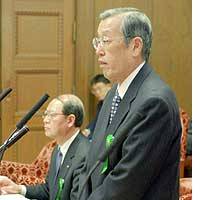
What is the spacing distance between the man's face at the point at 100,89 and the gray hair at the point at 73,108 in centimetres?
222

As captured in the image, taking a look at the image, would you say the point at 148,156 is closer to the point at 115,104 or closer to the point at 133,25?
the point at 115,104

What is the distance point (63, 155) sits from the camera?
3.06 meters

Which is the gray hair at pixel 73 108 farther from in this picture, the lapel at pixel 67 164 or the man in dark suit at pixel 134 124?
the man in dark suit at pixel 134 124

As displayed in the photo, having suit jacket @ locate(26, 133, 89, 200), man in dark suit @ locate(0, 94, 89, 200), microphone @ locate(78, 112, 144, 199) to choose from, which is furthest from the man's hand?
microphone @ locate(78, 112, 144, 199)

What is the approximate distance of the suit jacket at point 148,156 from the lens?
1746 mm

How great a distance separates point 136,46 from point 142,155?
414 mm

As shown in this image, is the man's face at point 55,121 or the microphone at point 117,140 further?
the man's face at point 55,121

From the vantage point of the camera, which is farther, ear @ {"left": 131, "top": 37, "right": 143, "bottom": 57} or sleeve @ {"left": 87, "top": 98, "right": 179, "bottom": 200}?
ear @ {"left": 131, "top": 37, "right": 143, "bottom": 57}

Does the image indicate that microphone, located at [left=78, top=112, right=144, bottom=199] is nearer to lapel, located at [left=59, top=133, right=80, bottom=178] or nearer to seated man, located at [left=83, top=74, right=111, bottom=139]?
lapel, located at [left=59, top=133, right=80, bottom=178]

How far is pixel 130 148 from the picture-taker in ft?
5.73

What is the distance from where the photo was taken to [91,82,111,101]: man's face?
18.0ft

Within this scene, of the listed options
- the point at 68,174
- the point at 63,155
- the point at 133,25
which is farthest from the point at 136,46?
the point at 63,155

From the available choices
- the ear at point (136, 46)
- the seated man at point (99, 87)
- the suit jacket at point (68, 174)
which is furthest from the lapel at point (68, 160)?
the seated man at point (99, 87)

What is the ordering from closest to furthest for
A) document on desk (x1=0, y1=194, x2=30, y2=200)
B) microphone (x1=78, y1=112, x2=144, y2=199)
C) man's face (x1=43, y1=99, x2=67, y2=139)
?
microphone (x1=78, y1=112, x2=144, y2=199)
document on desk (x1=0, y1=194, x2=30, y2=200)
man's face (x1=43, y1=99, x2=67, y2=139)
